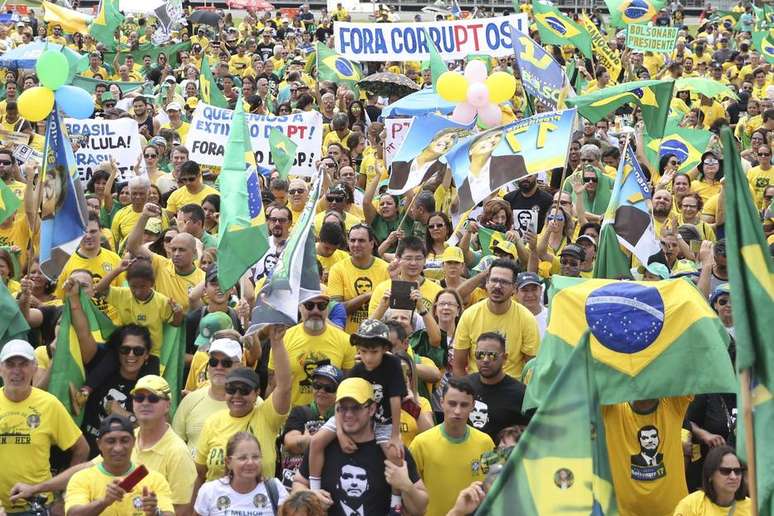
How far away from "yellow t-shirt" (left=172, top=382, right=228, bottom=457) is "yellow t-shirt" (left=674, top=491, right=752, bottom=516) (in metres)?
2.45

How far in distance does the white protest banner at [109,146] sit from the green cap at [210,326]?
16.4 feet

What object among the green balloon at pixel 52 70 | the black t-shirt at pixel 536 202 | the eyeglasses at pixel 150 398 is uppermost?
the green balloon at pixel 52 70

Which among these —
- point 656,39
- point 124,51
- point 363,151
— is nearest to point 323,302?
point 363,151

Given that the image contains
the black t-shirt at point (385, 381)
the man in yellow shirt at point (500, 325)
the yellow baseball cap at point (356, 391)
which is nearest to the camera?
the yellow baseball cap at point (356, 391)

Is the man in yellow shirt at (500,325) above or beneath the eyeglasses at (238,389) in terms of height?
above

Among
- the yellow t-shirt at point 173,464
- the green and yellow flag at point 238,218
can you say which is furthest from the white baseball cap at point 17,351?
the green and yellow flag at point 238,218

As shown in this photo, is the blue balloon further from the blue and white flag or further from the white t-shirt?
the white t-shirt

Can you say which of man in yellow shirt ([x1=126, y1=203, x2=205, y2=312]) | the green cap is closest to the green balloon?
man in yellow shirt ([x1=126, y1=203, x2=205, y2=312])

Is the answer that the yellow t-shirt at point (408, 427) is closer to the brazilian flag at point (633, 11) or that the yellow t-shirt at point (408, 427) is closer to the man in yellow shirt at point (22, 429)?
the man in yellow shirt at point (22, 429)

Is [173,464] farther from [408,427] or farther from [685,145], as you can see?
[685,145]

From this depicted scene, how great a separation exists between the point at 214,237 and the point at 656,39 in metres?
11.5

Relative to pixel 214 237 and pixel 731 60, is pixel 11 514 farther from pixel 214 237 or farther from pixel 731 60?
pixel 731 60

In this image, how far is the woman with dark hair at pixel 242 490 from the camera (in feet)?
20.9

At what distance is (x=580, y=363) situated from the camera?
189 inches
